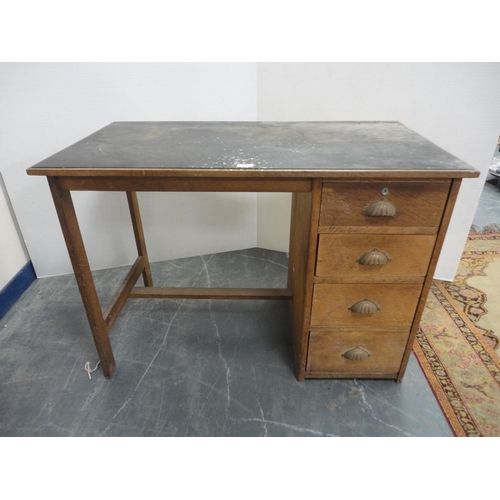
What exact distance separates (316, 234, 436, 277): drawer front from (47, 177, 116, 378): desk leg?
2.93ft

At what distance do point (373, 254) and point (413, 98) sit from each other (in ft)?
3.57

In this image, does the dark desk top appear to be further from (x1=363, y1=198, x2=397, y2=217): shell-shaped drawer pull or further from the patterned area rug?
the patterned area rug

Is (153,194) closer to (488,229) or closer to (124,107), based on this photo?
(124,107)

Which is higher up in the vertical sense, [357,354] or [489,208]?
[357,354]

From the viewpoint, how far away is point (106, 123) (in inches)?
76.2

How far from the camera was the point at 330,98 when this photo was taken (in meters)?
1.91

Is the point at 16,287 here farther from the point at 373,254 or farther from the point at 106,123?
the point at 373,254

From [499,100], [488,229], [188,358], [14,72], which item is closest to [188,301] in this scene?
[188,358]

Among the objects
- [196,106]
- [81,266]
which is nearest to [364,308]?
[81,266]

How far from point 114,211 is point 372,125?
1572 millimetres

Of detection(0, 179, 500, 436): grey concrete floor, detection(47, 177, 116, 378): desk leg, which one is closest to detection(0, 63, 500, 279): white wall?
detection(0, 179, 500, 436): grey concrete floor

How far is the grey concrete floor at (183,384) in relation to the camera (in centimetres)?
134

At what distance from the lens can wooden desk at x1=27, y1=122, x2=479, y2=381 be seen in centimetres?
111

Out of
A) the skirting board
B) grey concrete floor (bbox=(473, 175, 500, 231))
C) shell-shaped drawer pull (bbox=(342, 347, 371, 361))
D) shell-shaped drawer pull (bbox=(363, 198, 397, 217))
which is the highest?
shell-shaped drawer pull (bbox=(363, 198, 397, 217))
